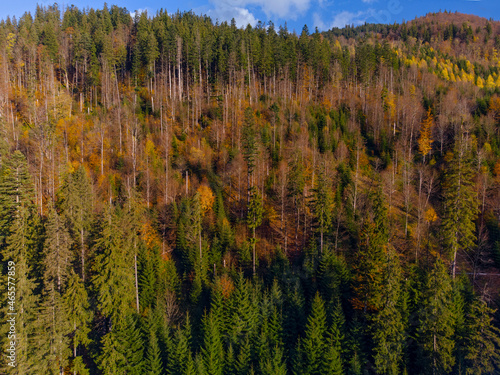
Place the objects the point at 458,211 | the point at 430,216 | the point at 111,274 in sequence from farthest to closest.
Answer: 1. the point at 430,216
2. the point at 458,211
3. the point at 111,274

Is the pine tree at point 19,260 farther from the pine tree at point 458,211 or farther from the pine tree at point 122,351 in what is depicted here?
the pine tree at point 458,211

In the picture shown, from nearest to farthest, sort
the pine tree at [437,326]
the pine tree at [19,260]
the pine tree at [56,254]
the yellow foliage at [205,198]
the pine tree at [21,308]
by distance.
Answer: the pine tree at [21,308] < the pine tree at [19,260] < the pine tree at [437,326] < the pine tree at [56,254] < the yellow foliage at [205,198]

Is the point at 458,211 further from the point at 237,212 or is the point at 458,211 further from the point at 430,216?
the point at 237,212

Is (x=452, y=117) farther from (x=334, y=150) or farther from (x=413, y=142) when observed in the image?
(x=334, y=150)

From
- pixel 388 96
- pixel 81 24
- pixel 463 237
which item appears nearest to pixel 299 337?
pixel 463 237

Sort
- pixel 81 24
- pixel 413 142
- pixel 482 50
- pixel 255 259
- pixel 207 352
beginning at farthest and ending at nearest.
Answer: pixel 482 50, pixel 81 24, pixel 413 142, pixel 255 259, pixel 207 352

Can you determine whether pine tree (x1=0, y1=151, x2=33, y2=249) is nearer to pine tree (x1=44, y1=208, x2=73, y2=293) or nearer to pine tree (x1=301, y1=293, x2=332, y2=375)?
pine tree (x1=44, y1=208, x2=73, y2=293)

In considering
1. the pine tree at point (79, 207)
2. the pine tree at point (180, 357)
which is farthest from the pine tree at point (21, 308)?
the pine tree at point (180, 357)

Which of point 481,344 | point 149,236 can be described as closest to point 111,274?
point 149,236
